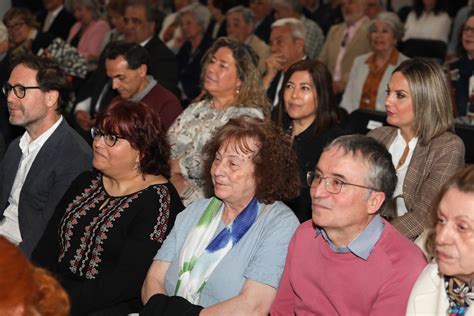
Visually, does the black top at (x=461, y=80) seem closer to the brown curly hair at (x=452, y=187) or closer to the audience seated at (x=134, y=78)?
the audience seated at (x=134, y=78)

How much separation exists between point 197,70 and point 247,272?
467cm

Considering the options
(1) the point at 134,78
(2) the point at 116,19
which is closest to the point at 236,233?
(1) the point at 134,78

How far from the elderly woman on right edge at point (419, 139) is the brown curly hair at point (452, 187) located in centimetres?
88

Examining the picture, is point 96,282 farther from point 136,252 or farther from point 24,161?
point 24,161

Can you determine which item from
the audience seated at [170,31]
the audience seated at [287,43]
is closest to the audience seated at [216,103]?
the audience seated at [287,43]

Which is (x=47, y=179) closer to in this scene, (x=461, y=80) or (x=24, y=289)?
(x=24, y=289)

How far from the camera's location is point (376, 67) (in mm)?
6230

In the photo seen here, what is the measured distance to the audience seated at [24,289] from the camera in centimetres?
185

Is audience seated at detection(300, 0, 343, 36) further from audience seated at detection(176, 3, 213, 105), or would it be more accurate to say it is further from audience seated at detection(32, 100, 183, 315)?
audience seated at detection(32, 100, 183, 315)

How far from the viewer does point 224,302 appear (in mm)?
2910

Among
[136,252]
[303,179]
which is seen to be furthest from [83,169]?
[303,179]

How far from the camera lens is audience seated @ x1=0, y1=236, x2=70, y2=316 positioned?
1.85 m

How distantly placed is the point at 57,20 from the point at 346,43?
347cm

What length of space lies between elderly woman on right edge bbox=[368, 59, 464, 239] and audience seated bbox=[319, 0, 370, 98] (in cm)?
315
